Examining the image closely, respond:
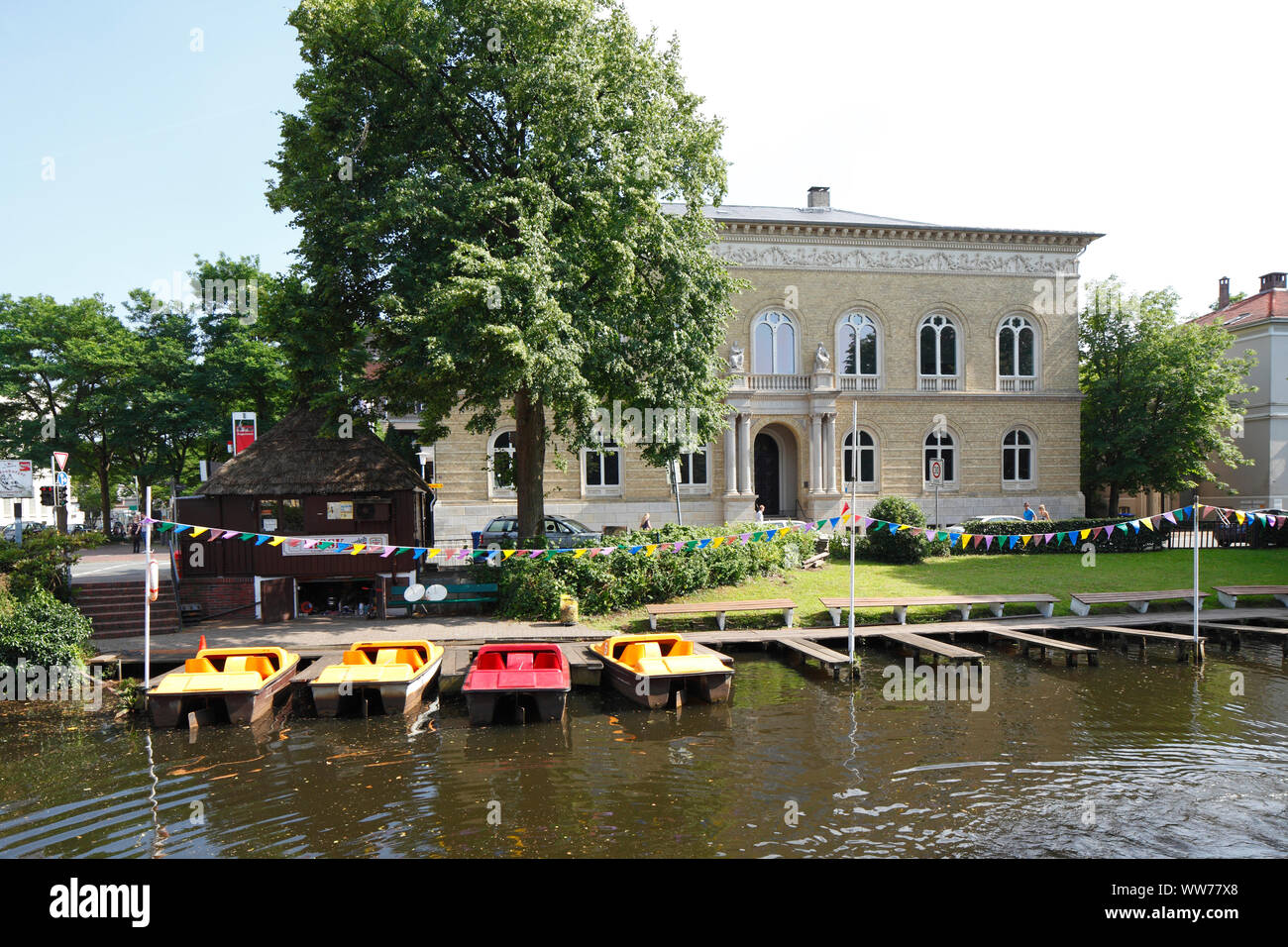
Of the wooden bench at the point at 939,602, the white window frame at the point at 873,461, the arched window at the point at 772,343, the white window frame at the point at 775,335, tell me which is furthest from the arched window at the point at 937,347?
the wooden bench at the point at 939,602

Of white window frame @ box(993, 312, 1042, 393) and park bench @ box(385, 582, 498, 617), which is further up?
white window frame @ box(993, 312, 1042, 393)

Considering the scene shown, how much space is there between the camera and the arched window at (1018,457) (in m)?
39.3

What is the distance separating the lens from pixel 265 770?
1177cm

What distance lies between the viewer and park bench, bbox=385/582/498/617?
21797 millimetres

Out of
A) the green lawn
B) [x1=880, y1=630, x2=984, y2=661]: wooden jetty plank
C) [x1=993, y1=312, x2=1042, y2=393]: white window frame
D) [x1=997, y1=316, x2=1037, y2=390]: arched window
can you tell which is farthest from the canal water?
[x1=997, y1=316, x2=1037, y2=390]: arched window

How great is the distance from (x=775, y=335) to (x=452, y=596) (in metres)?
22.1

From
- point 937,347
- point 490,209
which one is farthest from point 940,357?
point 490,209

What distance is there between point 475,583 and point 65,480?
998 centimetres

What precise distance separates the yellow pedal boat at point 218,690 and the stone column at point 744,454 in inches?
947

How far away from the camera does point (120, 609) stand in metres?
20.3

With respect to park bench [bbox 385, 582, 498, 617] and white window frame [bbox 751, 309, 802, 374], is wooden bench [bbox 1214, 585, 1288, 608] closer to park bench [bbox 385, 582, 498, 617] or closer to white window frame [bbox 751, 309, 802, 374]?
white window frame [bbox 751, 309, 802, 374]

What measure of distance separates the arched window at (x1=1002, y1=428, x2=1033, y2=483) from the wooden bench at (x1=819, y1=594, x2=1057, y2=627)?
18.2 m

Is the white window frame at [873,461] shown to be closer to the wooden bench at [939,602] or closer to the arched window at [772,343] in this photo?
the arched window at [772,343]
